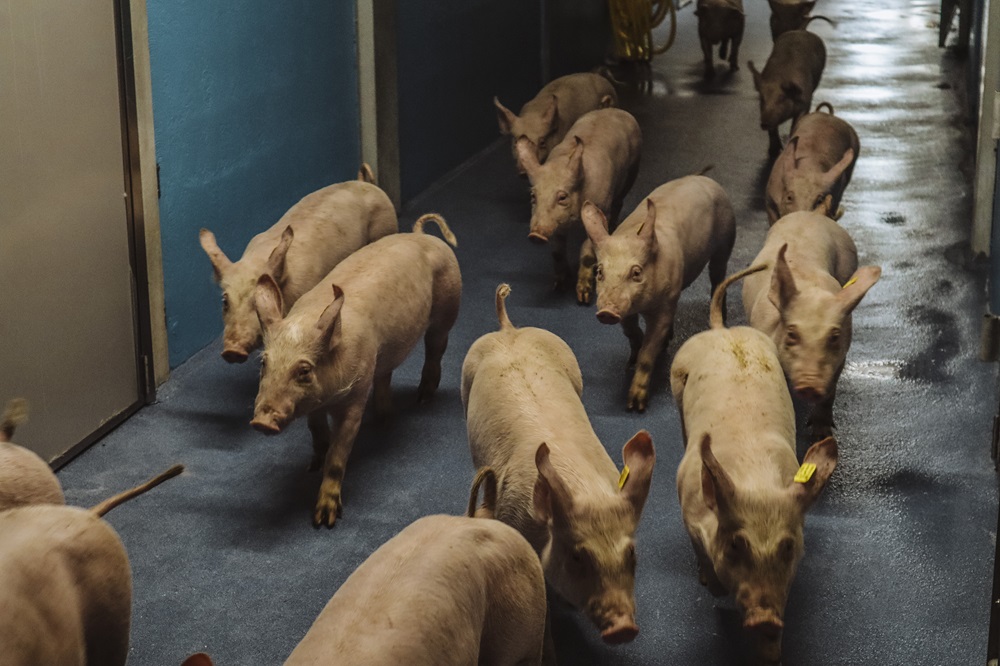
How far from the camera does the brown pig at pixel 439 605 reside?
125 inches

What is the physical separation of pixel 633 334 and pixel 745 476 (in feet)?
8.91

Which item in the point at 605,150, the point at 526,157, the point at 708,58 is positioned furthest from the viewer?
the point at 708,58

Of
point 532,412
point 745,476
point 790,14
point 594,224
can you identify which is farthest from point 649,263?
point 790,14

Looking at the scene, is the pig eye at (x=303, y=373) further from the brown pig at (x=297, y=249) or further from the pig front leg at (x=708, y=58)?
the pig front leg at (x=708, y=58)

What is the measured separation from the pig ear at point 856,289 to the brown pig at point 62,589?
3200mm

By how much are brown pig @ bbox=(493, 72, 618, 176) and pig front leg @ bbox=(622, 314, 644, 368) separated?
201 centimetres

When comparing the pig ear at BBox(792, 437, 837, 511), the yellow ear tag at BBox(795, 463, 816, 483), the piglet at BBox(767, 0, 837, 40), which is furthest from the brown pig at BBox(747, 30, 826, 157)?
Answer: the yellow ear tag at BBox(795, 463, 816, 483)

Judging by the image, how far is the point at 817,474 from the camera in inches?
168

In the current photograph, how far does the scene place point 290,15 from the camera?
7.93 meters

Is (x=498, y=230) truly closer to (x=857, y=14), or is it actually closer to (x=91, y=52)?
(x=91, y=52)

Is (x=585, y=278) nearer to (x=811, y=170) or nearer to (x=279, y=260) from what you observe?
(x=811, y=170)

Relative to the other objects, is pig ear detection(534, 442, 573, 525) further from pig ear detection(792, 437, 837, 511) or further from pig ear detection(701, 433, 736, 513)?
pig ear detection(792, 437, 837, 511)

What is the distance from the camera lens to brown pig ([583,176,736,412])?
6.48 m

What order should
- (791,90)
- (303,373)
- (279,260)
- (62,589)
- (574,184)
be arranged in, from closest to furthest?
(62,589) < (303,373) < (279,260) < (574,184) < (791,90)
